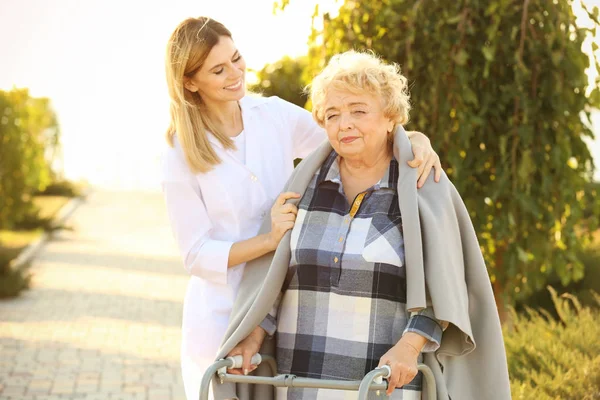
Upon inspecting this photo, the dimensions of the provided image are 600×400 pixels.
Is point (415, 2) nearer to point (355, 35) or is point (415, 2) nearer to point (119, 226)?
point (355, 35)

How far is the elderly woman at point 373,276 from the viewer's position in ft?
8.22

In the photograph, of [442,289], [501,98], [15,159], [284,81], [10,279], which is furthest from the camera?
[15,159]

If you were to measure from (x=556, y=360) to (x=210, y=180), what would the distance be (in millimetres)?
2426

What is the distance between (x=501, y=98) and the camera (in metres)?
4.69

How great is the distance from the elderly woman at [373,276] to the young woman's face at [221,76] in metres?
0.32

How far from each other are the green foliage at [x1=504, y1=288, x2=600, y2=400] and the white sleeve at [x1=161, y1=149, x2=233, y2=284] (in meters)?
1.78

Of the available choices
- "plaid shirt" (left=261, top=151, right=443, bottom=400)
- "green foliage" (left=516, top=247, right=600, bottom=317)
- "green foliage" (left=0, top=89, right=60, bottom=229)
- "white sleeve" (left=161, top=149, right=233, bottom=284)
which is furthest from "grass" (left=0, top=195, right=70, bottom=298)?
"plaid shirt" (left=261, top=151, right=443, bottom=400)

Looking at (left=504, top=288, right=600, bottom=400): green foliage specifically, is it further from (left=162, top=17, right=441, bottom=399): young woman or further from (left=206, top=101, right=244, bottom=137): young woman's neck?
(left=206, top=101, right=244, bottom=137): young woman's neck

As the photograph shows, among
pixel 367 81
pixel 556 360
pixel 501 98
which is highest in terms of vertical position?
pixel 501 98

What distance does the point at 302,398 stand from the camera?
8.90 ft

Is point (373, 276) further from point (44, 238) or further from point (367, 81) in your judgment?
point (44, 238)

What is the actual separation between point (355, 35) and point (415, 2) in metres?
0.39

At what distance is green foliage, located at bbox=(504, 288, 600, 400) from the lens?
414 cm

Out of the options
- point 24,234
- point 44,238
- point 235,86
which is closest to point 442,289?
point 235,86
